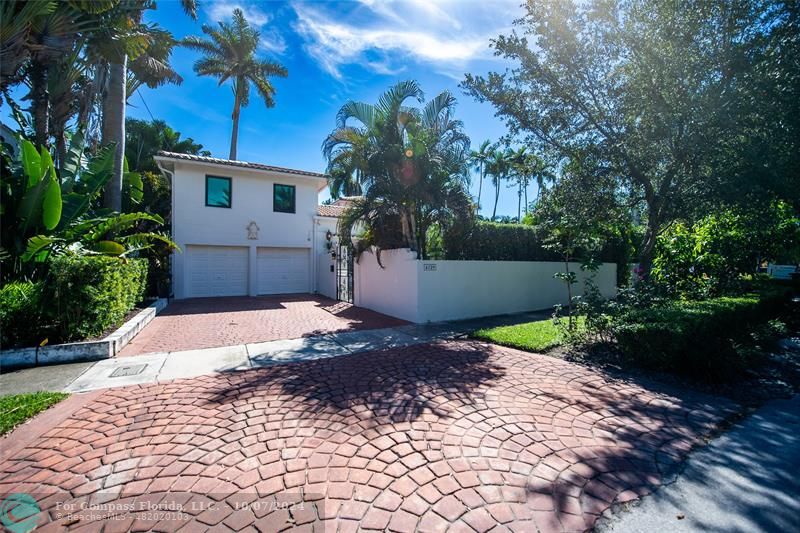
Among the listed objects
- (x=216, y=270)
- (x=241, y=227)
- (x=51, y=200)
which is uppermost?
(x=241, y=227)

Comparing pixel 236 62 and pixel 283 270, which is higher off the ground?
pixel 236 62

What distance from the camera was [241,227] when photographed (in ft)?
53.4

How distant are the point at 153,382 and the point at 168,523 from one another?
3.35 metres

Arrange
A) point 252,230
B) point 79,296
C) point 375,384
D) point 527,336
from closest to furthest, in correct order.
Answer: point 375,384
point 79,296
point 527,336
point 252,230

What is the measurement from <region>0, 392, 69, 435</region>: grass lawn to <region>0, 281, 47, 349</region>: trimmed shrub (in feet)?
7.06

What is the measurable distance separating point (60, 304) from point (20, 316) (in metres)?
0.63

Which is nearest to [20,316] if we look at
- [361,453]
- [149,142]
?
[361,453]

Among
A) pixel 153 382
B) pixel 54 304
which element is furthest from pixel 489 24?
pixel 54 304

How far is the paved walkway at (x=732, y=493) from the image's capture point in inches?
94.1

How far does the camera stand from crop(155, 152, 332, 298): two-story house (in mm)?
15070

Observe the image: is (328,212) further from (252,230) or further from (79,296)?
(79,296)

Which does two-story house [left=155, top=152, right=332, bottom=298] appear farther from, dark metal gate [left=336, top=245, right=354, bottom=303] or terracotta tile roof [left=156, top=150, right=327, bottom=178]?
dark metal gate [left=336, top=245, right=354, bottom=303]

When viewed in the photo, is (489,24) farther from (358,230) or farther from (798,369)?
(798,369)

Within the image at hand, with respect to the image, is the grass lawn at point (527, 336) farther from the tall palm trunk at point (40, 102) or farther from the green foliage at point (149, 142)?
the green foliage at point (149, 142)
